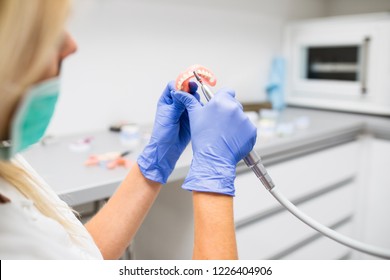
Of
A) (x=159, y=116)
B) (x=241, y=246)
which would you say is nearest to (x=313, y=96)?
(x=241, y=246)

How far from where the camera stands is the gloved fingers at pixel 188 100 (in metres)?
0.81

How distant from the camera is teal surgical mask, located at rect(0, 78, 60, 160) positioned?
0.52 m

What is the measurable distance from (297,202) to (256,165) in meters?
0.91

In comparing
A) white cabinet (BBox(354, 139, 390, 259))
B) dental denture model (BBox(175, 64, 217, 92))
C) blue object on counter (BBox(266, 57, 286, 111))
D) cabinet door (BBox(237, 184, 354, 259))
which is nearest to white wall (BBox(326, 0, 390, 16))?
blue object on counter (BBox(266, 57, 286, 111))

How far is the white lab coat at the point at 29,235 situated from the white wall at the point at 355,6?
2221mm

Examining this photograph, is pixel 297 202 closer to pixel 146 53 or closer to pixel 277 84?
pixel 277 84

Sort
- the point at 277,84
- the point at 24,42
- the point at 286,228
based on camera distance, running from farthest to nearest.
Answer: the point at 277,84 → the point at 286,228 → the point at 24,42

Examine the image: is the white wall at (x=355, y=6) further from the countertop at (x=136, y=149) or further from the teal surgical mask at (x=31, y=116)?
the teal surgical mask at (x=31, y=116)

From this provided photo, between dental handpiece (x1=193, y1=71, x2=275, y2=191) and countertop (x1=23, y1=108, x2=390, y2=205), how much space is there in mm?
375

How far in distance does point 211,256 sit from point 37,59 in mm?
420

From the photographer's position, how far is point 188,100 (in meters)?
0.82

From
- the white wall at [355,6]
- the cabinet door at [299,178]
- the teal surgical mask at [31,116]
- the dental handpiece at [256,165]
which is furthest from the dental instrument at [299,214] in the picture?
the white wall at [355,6]

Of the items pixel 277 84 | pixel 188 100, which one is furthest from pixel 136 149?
pixel 277 84

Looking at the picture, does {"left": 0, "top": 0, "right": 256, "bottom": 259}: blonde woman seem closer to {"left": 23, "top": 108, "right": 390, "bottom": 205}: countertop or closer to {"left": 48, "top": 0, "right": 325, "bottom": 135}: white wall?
{"left": 23, "top": 108, "right": 390, "bottom": 205}: countertop
